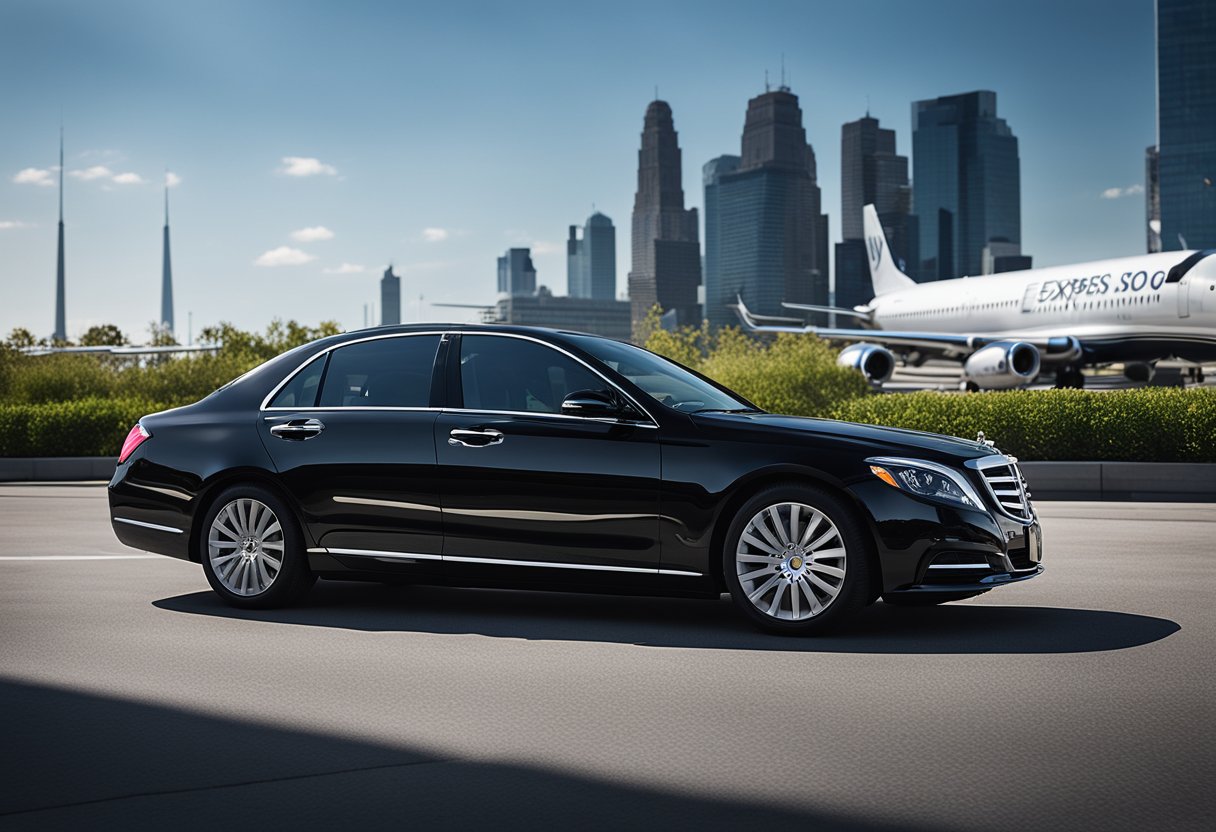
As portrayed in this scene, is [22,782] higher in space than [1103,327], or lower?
lower

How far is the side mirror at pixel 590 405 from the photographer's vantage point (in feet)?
23.0

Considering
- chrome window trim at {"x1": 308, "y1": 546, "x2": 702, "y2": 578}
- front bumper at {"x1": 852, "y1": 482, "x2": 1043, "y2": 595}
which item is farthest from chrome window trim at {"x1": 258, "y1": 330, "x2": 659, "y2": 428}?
front bumper at {"x1": 852, "y1": 482, "x2": 1043, "y2": 595}

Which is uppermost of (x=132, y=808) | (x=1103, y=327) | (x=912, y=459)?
(x=1103, y=327)

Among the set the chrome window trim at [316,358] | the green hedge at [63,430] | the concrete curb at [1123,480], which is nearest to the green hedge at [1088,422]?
the concrete curb at [1123,480]

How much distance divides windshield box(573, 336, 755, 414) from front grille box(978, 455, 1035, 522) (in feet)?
4.58

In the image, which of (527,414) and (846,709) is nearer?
(846,709)

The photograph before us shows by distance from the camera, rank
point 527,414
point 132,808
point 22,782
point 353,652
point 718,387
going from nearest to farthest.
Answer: point 132,808 → point 22,782 → point 353,652 → point 527,414 → point 718,387

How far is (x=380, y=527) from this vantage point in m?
7.46

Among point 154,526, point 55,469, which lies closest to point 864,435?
point 154,526

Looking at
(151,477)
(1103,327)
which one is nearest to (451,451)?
(151,477)

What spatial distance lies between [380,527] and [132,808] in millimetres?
3454

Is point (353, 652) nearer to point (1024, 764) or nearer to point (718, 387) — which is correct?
point (718, 387)

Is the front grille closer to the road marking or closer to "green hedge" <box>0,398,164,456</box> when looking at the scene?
the road marking

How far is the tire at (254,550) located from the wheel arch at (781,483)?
243 cm
